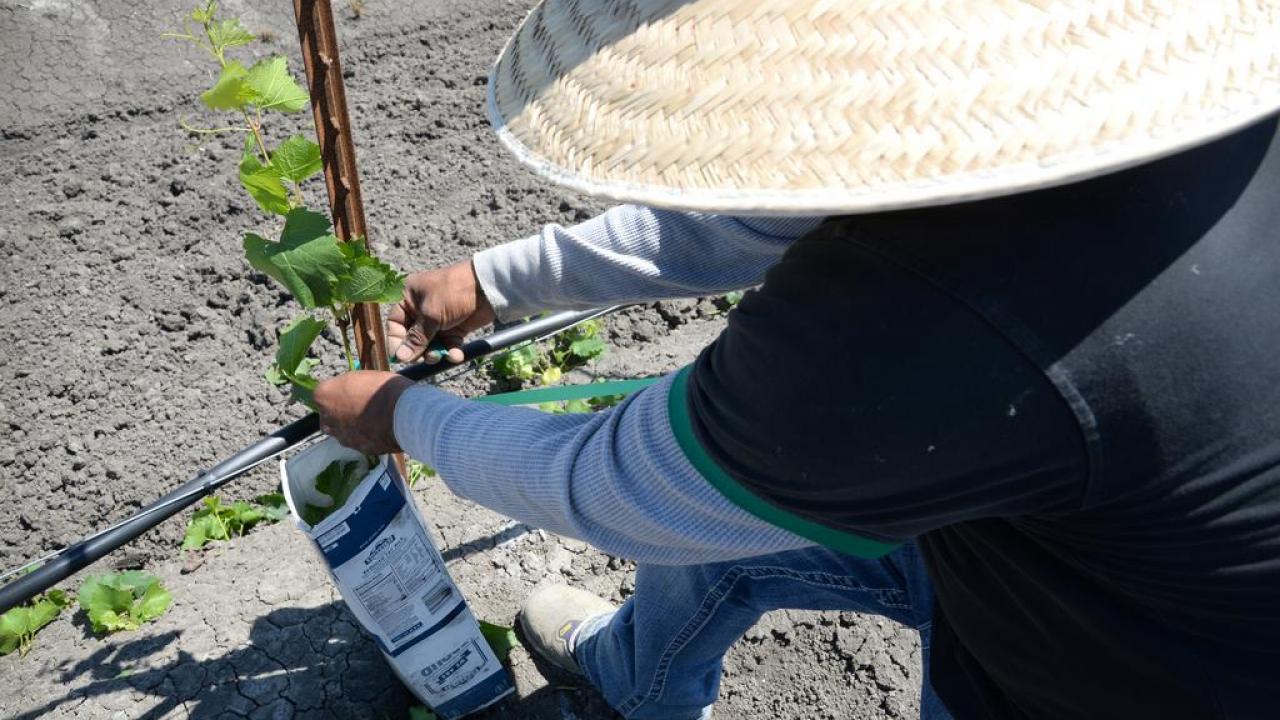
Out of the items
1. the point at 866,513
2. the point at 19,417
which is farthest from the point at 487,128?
the point at 866,513

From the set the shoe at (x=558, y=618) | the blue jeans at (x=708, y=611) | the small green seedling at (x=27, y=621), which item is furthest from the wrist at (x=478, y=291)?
the small green seedling at (x=27, y=621)

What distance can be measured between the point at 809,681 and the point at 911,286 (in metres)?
1.45

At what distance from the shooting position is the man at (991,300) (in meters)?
0.91

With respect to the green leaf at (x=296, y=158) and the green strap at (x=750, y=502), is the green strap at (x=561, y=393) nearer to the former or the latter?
the green leaf at (x=296, y=158)

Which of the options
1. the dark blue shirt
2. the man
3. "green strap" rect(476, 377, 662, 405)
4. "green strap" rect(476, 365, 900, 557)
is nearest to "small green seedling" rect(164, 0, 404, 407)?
"green strap" rect(476, 377, 662, 405)

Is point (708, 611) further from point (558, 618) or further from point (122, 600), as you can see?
point (122, 600)

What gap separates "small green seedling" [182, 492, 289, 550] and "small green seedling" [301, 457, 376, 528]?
83 cm

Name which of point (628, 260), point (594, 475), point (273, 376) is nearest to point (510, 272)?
point (628, 260)

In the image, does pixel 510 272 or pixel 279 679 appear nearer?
pixel 510 272

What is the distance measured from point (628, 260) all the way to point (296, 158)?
0.55 metres

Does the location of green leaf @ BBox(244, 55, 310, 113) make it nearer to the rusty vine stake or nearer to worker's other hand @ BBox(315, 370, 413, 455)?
the rusty vine stake

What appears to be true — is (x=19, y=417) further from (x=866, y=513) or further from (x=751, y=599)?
(x=866, y=513)

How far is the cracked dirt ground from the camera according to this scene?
2.14 metres

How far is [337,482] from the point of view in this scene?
67.6 inches
